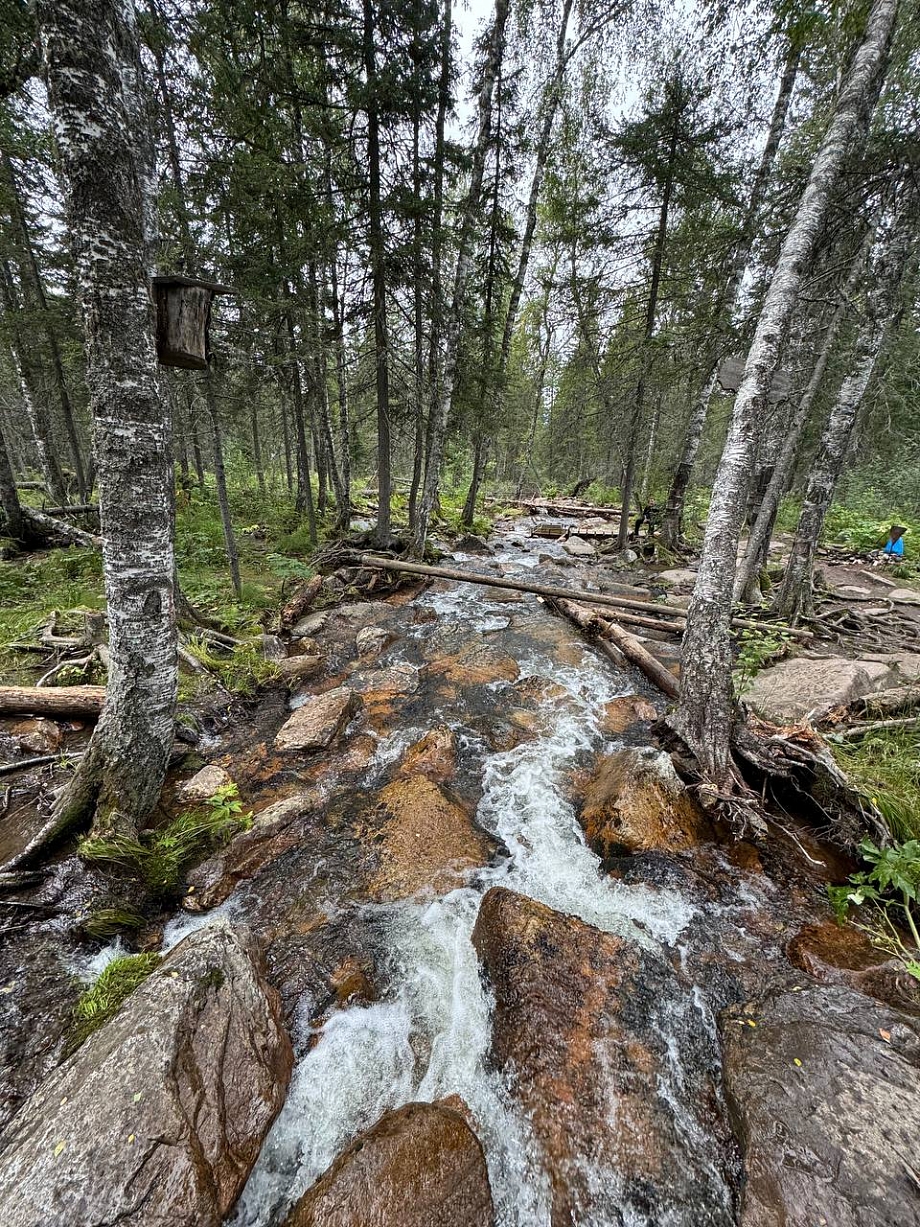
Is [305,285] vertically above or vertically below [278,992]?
above

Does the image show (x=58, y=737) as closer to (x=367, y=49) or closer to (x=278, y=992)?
(x=278, y=992)

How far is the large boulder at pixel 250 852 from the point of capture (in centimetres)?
353

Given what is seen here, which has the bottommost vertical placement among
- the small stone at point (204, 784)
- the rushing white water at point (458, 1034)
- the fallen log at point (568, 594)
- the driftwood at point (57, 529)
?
the rushing white water at point (458, 1034)

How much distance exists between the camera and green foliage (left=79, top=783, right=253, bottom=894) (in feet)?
11.1

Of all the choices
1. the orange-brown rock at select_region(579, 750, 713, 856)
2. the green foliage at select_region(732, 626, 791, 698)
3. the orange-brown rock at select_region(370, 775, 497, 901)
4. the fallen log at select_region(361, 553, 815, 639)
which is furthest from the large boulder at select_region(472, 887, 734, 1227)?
the fallen log at select_region(361, 553, 815, 639)

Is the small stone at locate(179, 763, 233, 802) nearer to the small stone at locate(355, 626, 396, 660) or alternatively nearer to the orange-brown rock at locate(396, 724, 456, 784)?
the orange-brown rock at locate(396, 724, 456, 784)

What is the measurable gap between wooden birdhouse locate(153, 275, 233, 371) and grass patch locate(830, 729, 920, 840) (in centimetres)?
647

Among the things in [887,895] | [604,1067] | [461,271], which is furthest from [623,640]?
[461,271]

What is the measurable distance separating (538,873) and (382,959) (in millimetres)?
1456

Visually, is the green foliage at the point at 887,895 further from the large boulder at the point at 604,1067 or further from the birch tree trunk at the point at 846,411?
the birch tree trunk at the point at 846,411

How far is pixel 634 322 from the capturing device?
12.6m

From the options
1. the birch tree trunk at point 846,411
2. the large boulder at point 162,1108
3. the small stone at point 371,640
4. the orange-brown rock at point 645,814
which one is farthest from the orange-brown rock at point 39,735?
the birch tree trunk at point 846,411

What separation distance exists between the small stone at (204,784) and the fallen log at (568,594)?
6297mm

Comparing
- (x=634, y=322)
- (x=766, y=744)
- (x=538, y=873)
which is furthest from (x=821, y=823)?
(x=634, y=322)
